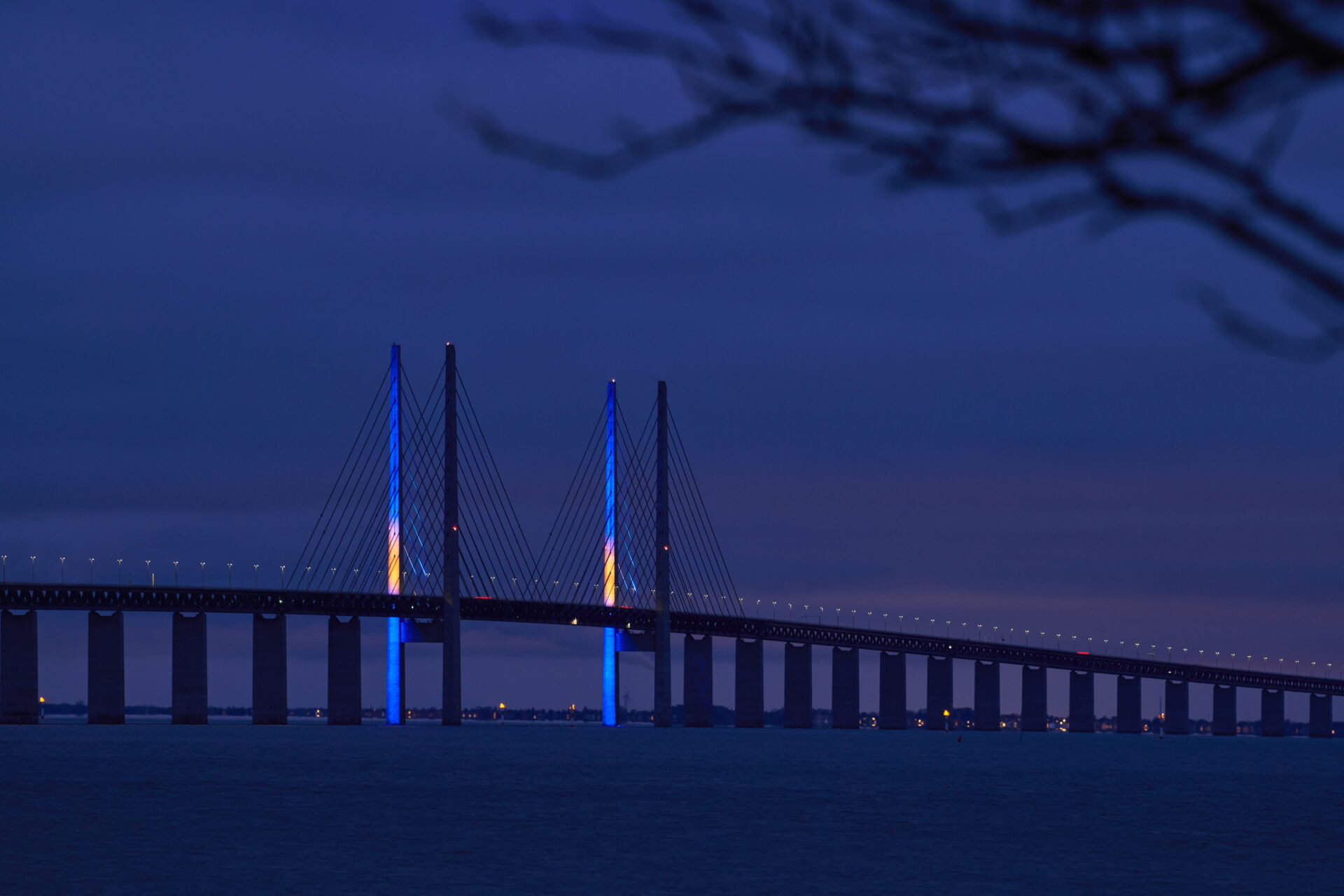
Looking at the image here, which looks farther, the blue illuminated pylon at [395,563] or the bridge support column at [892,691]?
the bridge support column at [892,691]

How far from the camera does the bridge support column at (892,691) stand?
170 meters

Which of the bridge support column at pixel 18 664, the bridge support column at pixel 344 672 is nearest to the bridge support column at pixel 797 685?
the bridge support column at pixel 344 672

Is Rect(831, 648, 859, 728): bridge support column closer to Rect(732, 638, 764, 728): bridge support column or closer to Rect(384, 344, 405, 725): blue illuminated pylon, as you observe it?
Rect(732, 638, 764, 728): bridge support column

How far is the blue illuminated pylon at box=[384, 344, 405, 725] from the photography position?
116000mm

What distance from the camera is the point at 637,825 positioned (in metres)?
54.2

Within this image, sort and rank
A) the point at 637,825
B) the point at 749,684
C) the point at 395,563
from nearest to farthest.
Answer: the point at 637,825
the point at 395,563
the point at 749,684

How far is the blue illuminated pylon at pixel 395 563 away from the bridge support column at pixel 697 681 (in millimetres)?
28294

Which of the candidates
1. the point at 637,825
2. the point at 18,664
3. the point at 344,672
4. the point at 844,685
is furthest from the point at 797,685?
the point at 637,825

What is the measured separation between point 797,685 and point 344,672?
45.5 m

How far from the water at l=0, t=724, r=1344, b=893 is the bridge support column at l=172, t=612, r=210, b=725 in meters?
15.7

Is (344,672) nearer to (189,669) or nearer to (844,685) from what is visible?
(189,669)

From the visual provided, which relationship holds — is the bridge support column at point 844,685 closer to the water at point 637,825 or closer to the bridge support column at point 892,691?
the bridge support column at point 892,691

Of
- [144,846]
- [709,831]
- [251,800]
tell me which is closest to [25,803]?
[251,800]

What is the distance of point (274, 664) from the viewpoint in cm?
12419
